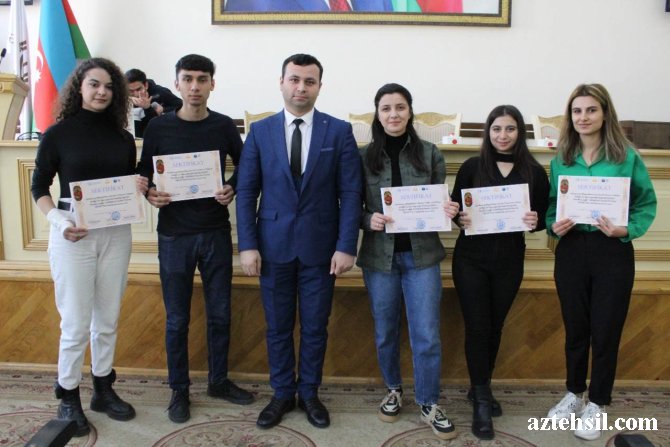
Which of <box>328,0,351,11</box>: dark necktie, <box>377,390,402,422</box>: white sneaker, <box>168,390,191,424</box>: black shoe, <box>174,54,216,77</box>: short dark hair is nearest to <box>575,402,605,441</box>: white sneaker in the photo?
<box>377,390,402,422</box>: white sneaker

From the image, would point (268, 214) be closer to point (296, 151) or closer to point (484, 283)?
point (296, 151)

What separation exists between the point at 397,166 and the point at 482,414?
101cm

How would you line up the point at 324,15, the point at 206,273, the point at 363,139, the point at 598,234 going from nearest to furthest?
the point at 598,234 < the point at 206,273 < the point at 363,139 < the point at 324,15

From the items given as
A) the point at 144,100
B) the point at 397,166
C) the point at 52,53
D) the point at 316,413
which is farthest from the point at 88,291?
the point at 52,53

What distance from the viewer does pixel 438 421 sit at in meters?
1.98

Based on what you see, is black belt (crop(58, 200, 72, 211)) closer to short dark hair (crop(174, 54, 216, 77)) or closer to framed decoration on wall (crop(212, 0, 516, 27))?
short dark hair (crop(174, 54, 216, 77))

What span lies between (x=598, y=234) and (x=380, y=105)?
93 centimetres

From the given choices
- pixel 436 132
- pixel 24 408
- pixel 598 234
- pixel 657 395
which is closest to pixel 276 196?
pixel 598 234

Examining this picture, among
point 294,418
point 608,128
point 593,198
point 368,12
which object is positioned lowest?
point 294,418

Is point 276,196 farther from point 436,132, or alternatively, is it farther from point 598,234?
point 436,132

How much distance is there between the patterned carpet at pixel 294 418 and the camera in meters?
1.94

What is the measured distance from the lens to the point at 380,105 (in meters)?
1.93

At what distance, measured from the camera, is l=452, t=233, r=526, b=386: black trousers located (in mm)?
1945

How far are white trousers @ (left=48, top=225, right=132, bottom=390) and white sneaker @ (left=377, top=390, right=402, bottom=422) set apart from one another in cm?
112
